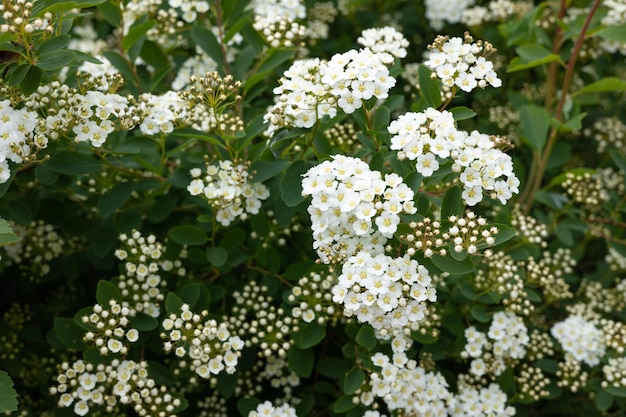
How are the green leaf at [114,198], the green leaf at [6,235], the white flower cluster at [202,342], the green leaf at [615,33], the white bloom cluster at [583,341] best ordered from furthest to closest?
the green leaf at [615,33] < the white bloom cluster at [583,341] < the green leaf at [114,198] < the white flower cluster at [202,342] < the green leaf at [6,235]

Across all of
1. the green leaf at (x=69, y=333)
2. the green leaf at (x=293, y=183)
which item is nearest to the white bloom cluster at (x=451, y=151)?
the green leaf at (x=293, y=183)

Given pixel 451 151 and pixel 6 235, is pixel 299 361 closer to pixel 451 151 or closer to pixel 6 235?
pixel 451 151

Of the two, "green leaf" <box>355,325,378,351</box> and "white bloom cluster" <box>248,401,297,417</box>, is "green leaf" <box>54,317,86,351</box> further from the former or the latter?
"green leaf" <box>355,325,378,351</box>

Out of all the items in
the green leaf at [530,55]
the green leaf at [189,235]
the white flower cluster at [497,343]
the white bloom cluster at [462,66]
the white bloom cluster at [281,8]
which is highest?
the white bloom cluster at [462,66]

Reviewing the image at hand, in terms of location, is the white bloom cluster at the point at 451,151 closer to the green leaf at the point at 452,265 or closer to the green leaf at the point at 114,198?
the green leaf at the point at 452,265

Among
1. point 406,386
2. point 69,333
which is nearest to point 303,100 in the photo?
point 406,386
